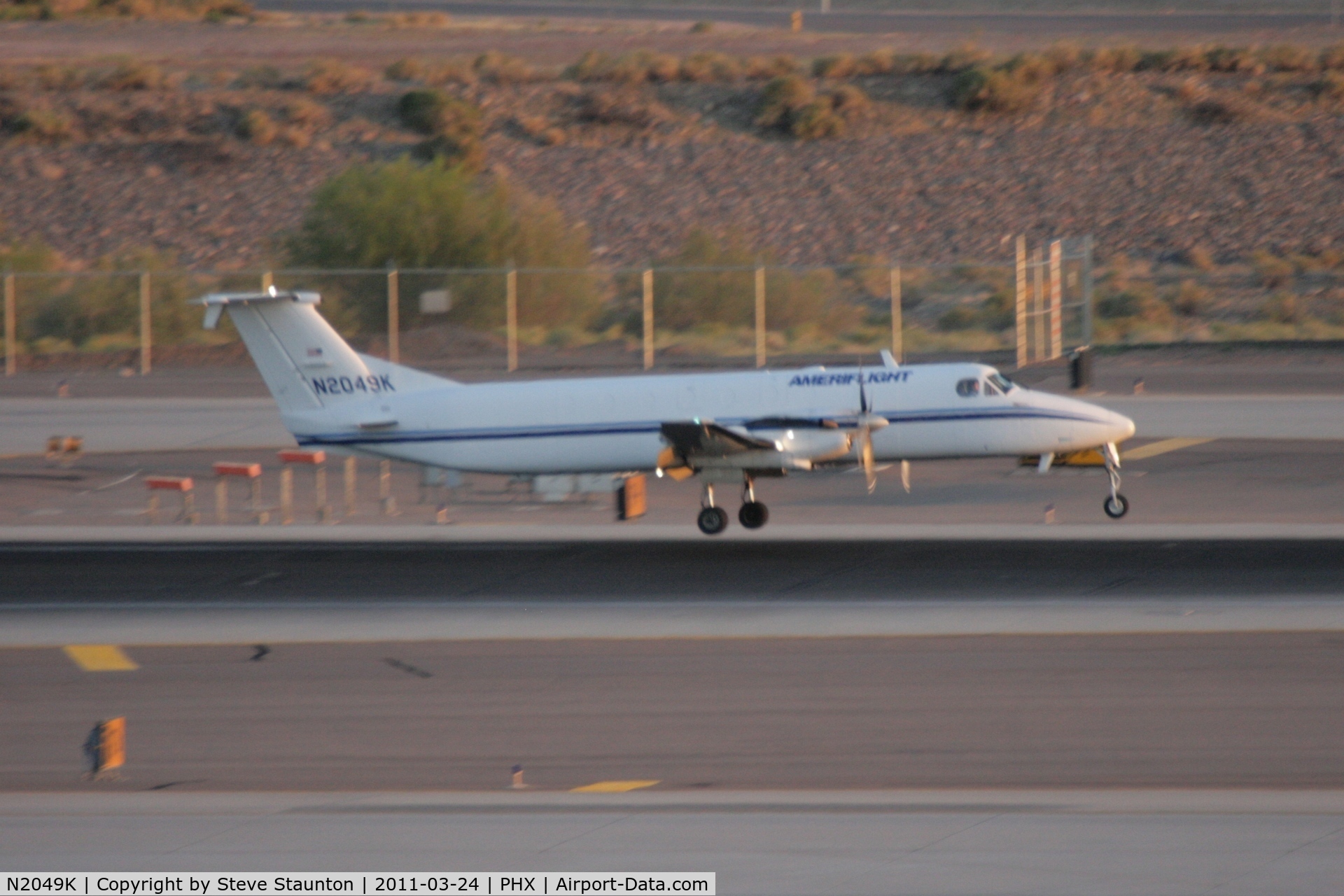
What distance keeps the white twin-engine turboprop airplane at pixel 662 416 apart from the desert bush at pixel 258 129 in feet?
172

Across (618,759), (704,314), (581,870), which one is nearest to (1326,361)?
(704,314)

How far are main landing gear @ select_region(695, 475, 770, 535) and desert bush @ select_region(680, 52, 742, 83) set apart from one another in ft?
194

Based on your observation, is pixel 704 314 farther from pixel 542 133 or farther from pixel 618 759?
pixel 618 759

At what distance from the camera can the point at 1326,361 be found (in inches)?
1923

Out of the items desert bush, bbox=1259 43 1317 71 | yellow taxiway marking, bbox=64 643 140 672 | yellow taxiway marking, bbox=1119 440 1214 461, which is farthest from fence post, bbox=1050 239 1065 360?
desert bush, bbox=1259 43 1317 71

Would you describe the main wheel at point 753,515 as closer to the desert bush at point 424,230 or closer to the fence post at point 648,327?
the fence post at point 648,327

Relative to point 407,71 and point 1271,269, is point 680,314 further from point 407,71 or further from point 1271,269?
point 407,71

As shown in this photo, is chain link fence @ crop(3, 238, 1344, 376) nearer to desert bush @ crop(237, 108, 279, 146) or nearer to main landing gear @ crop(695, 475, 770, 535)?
desert bush @ crop(237, 108, 279, 146)

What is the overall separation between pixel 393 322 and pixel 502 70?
38080 mm

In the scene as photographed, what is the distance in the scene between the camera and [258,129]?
76.4m

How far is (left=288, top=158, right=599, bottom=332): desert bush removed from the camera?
189 ft

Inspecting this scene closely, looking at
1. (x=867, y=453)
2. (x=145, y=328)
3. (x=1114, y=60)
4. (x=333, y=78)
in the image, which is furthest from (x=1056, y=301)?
(x=333, y=78)

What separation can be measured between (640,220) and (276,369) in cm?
4569

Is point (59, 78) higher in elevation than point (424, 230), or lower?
higher
